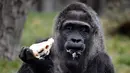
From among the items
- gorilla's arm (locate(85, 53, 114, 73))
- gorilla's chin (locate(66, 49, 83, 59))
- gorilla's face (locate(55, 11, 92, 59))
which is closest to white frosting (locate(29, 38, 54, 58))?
gorilla's face (locate(55, 11, 92, 59))

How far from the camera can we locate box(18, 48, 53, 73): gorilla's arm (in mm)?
6402

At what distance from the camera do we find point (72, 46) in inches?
247

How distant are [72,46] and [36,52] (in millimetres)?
501

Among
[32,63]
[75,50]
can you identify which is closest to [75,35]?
[75,50]

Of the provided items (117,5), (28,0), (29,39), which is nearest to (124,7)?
(117,5)

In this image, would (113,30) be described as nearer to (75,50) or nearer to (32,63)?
(32,63)

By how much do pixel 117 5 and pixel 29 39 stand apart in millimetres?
3768

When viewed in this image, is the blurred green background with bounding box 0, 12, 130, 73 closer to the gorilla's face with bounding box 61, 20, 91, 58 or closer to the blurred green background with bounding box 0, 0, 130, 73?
the blurred green background with bounding box 0, 0, 130, 73

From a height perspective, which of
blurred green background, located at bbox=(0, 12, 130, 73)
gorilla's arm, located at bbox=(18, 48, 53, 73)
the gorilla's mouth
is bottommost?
the gorilla's mouth

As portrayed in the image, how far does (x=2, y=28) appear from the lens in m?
9.72

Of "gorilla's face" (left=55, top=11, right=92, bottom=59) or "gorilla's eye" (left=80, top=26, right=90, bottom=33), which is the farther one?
"gorilla's eye" (left=80, top=26, right=90, bottom=33)

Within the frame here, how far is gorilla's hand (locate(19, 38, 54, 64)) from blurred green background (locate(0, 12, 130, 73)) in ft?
7.16

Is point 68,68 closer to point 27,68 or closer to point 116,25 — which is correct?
point 27,68

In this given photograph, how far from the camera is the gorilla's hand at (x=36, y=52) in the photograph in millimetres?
6398
